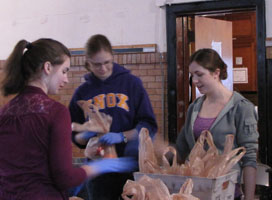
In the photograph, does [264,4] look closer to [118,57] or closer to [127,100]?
[118,57]

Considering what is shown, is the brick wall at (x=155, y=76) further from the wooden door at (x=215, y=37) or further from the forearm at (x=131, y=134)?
the forearm at (x=131, y=134)

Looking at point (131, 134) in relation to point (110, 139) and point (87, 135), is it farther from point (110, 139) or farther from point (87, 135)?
point (87, 135)

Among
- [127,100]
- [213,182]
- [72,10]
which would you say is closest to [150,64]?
[72,10]

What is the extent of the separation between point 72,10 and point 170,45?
1.40 metres

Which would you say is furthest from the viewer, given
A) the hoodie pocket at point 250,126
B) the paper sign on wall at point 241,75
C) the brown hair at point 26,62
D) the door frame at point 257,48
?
the paper sign on wall at point 241,75

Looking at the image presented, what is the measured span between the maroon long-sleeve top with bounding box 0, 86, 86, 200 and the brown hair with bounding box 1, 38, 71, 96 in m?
0.12

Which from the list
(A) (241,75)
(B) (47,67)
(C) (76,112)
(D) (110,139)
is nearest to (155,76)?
(C) (76,112)

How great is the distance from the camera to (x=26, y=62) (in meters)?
1.62

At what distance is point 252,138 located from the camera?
2021mm

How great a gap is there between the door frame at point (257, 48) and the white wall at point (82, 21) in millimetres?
91

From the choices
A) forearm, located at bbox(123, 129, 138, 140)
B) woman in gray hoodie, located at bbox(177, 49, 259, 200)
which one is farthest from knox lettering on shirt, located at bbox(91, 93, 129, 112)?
woman in gray hoodie, located at bbox(177, 49, 259, 200)

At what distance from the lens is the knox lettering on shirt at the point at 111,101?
2.36 metres

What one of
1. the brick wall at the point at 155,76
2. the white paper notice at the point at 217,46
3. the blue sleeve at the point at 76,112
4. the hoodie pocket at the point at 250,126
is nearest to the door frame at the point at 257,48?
the brick wall at the point at 155,76

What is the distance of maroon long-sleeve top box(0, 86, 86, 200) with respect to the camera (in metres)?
1.48
